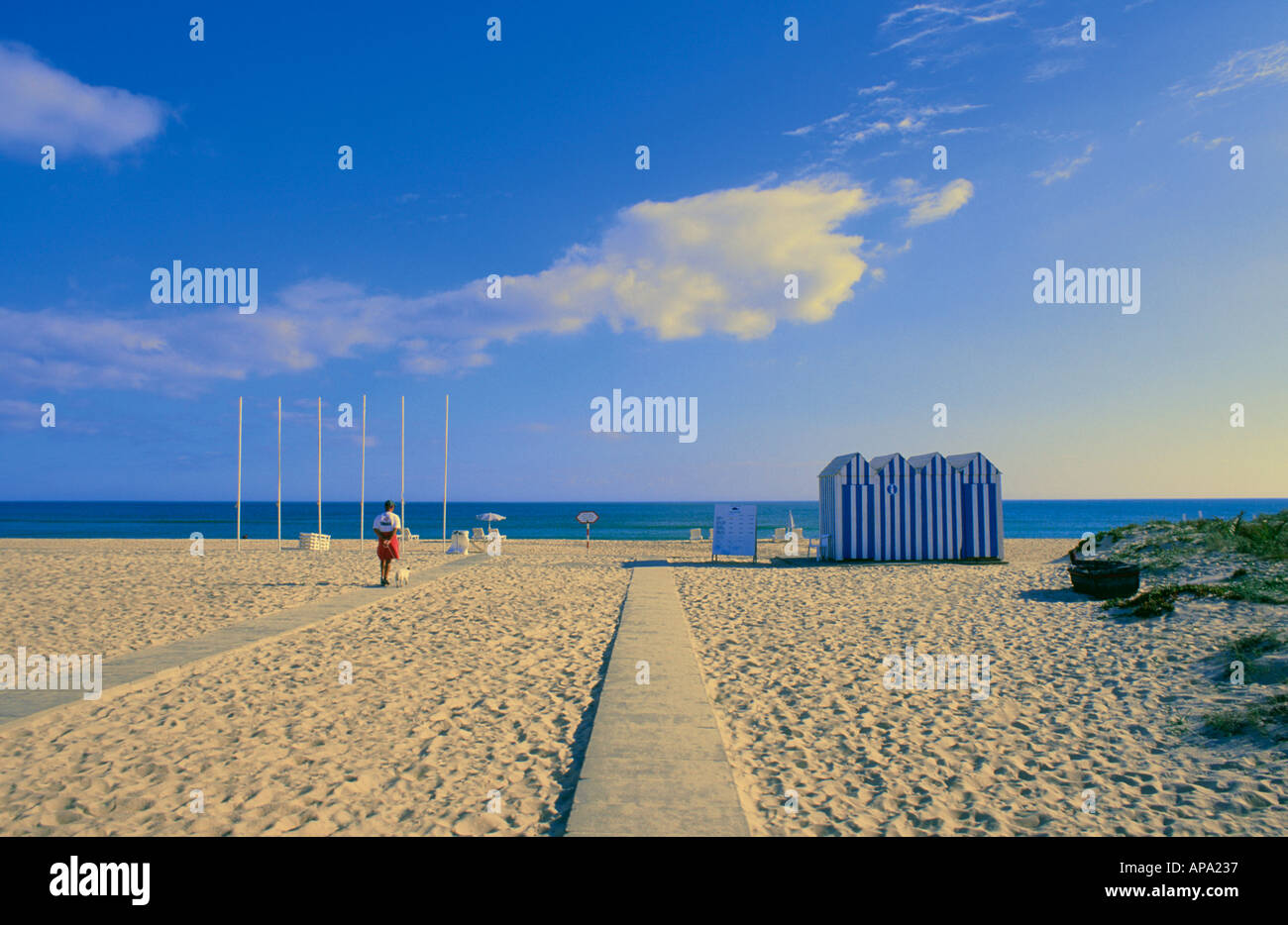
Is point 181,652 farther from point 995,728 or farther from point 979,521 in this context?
point 979,521

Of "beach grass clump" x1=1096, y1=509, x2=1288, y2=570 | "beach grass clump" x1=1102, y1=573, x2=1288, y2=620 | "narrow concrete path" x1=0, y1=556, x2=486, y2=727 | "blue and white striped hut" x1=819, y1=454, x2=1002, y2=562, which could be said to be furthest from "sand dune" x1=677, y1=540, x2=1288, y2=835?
"blue and white striped hut" x1=819, y1=454, x2=1002, y2=562

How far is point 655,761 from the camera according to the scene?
427cm

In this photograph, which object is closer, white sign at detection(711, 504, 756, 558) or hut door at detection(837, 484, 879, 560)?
hut door at detection(837, 484, 879, 560)

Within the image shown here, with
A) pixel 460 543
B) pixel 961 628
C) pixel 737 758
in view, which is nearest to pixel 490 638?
pixel 737 758

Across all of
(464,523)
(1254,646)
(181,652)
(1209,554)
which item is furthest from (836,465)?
(464,523)

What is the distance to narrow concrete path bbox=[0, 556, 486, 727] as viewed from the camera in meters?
5.60

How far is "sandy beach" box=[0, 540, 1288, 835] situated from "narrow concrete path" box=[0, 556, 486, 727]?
0.71 ft

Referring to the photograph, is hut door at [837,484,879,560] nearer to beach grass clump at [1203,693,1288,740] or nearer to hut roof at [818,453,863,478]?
hut roof at [818,453,863,478]

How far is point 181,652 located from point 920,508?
14920 mm

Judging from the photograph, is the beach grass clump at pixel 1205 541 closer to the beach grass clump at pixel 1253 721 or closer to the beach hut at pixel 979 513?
the beach hut at pixel 979 513

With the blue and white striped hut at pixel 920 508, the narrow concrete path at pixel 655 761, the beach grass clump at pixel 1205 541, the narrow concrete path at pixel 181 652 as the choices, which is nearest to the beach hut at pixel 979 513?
the blue and white striped hut at pixel 920 508

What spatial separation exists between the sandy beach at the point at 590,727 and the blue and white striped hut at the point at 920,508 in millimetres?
6436
